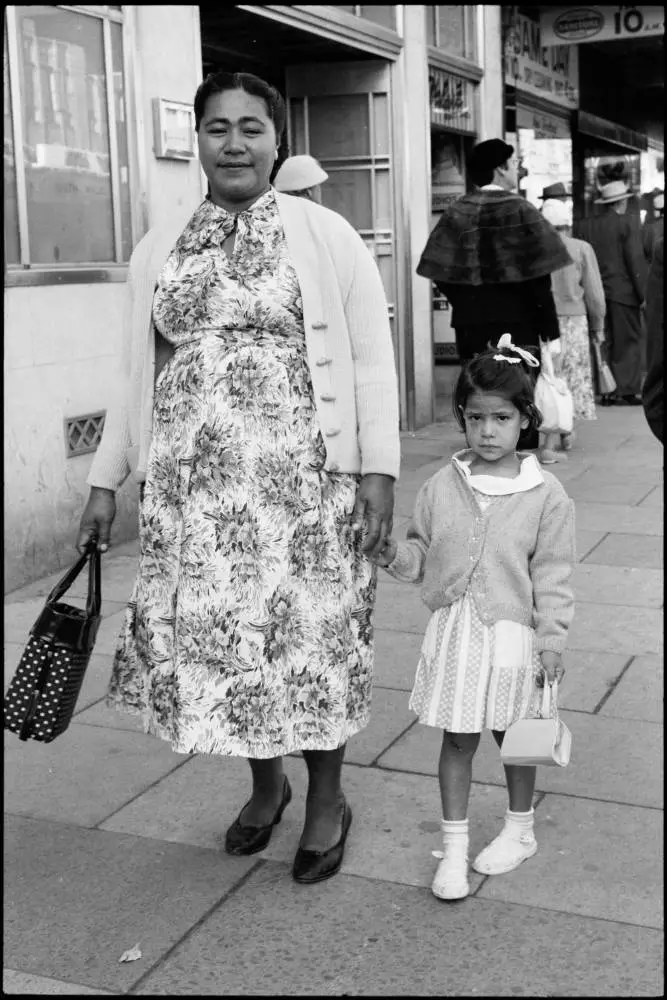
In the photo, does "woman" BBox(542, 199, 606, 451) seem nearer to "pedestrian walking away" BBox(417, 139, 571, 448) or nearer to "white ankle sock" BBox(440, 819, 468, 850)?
"pedestrian walking away" BBox(417, 139, 571, 448)

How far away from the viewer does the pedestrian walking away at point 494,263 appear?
753cm

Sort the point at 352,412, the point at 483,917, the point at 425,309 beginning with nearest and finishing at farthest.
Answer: the point at 483,917
the point at 352,412
the point at 425,309

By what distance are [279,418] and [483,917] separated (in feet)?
4.07

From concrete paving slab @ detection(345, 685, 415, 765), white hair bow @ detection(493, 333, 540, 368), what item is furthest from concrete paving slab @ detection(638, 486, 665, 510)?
white hair bow @ detection(493, 333, 540, 368)

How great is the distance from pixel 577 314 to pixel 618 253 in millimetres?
2479

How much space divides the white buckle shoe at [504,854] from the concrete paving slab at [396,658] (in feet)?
4.35

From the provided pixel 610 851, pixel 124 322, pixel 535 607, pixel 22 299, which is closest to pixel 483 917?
pixel 610 851

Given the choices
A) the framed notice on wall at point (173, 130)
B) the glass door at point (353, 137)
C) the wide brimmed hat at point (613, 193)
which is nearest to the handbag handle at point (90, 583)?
the framed notice on wall at point (173, 130)

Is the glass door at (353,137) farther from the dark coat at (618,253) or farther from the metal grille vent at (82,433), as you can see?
the metal grille vent at (82,433)

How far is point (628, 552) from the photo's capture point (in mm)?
6746

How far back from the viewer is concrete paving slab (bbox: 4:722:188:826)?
3.73 metres

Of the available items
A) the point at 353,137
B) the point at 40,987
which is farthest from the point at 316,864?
the point at 353,137

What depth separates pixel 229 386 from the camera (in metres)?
3.10

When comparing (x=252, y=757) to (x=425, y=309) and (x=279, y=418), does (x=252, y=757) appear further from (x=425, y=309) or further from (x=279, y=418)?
(x=425, y=309)
